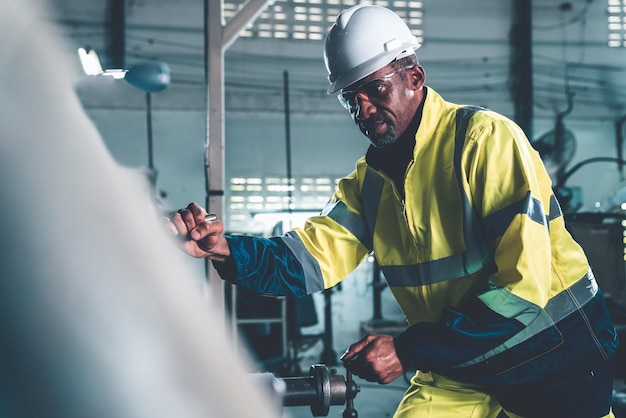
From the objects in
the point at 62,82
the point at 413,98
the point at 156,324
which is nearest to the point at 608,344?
the point at 413,98

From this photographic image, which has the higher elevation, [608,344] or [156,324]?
[156,324]

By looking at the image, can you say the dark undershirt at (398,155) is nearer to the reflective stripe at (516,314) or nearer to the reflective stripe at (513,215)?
the reflective stripe at (513,215)

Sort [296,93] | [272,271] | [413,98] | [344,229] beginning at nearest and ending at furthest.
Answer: [413,98], [272,271], [344,229], [296,93]

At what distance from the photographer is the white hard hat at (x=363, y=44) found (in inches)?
54.3

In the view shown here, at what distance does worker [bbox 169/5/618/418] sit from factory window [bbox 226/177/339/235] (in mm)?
4390

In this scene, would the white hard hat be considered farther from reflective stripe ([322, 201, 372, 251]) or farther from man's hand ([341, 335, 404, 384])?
man's hand ([341, 335, 404, 384])

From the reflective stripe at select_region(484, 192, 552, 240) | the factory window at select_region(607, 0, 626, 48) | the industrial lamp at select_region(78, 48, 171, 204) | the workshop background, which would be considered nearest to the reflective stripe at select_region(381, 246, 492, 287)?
the reflective stripe at select_region(484, 192, 552, 240)

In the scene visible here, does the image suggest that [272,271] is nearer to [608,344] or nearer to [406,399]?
[406,399]

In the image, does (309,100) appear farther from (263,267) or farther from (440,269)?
(440,269)

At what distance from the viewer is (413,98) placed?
1.42 m

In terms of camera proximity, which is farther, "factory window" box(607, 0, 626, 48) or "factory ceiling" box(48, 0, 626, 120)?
"factory window" box(607, 0, 626, 48)

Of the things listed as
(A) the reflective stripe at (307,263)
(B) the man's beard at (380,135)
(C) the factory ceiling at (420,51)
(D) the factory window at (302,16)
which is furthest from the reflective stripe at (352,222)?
(D) the factory window at (302,16)

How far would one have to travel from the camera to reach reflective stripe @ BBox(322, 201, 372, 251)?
1662 millimetres

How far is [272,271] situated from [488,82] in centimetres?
570
